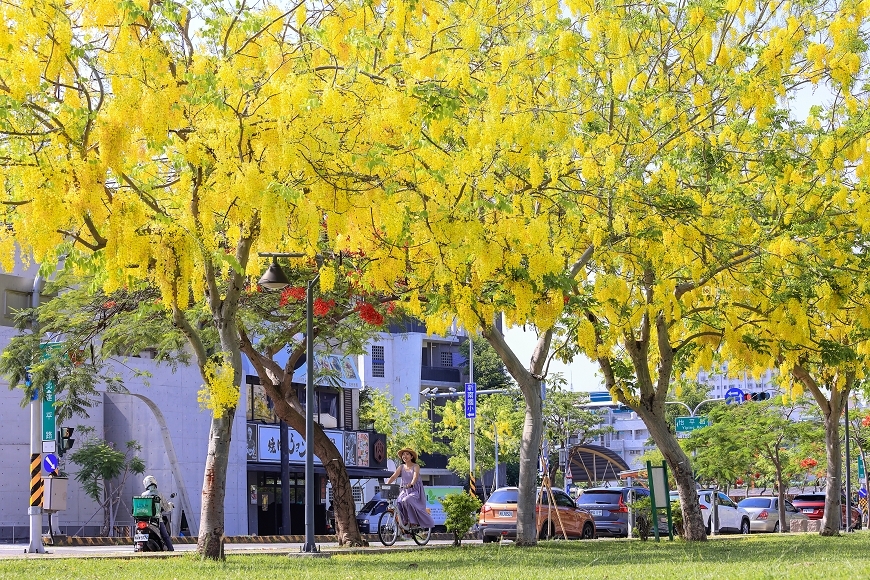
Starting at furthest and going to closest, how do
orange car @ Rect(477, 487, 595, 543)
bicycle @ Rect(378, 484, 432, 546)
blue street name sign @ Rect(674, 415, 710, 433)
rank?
blue street name sign @ Rect(674, 415, 710, 433) < orange car @ Rect(477, 487, 595, 543) < bicycle @ Rect(378, 484, 432, 546)

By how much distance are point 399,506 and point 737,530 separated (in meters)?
16.0

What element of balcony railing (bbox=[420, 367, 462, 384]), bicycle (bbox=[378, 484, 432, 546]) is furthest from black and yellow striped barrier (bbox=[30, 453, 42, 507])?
balcony railing (bbox=[420, 367, 462, 384])

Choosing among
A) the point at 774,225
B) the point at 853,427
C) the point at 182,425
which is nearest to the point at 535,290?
the point at 774,225

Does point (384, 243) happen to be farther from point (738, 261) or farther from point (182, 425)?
point (182, 425)

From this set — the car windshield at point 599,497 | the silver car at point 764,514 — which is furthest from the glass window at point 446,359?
the car windshield at point 599,497

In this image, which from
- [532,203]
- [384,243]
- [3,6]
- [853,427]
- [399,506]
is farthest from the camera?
[853,427]

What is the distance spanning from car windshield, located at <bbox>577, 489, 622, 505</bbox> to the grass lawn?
10342 millimetres

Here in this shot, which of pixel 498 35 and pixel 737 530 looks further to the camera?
pixel 737 530

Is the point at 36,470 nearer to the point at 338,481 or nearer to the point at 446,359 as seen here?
the point at 338,481

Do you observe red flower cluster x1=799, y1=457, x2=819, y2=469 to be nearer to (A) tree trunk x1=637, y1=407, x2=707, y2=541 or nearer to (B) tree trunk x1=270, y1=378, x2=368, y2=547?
(A) tree trunk x1=637, y1=407, x2=707, y2=541

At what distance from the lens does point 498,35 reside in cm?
1366

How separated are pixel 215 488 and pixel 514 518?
10.4 metres

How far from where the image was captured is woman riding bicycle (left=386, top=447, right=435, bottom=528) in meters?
18.1

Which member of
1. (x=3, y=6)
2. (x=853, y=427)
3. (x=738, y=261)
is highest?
(x=3, y=6)
